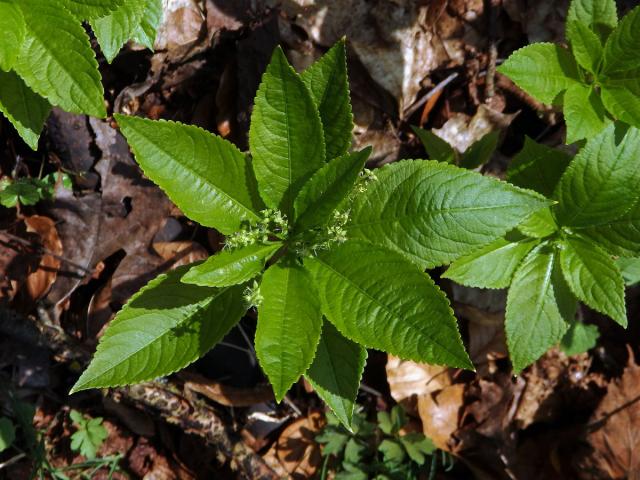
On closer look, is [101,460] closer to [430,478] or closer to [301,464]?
[301,464]

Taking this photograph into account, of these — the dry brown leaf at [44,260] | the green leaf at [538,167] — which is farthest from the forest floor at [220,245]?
the green leaf at [538,167]

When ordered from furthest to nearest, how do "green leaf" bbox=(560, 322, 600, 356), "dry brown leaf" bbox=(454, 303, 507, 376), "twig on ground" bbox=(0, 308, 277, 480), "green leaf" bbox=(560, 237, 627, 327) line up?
"dry brown leaf" bbox=(454, 303, 507, 376) < "green leaf" bbox=(560, 322, 600, 356) < "twig on ground" bbox=(0, 308, 277, 480) < "green leaf" bbox=(560, 237, 627, 327)

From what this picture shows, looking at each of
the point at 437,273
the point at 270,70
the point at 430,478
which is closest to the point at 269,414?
the point at 430,478

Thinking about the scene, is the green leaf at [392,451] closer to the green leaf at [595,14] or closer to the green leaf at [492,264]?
the green leaf at [492,264]

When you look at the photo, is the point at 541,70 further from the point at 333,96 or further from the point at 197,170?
the point at 197,170

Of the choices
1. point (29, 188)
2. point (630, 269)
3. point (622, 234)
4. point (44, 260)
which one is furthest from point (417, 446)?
point (29, 188)

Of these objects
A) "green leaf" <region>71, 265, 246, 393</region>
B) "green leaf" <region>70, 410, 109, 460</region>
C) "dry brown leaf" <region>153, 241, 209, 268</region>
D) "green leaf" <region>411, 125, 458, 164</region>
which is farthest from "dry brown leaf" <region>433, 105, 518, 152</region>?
"green leaf" <region>70, 410, 109, 460</region>

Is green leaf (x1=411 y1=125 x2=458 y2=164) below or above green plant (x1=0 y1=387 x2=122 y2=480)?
above

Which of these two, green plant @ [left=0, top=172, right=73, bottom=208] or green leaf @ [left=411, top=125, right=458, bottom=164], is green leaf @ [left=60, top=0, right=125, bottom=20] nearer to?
green plant @ [left=0, top=172, right=73, bottom=208]
